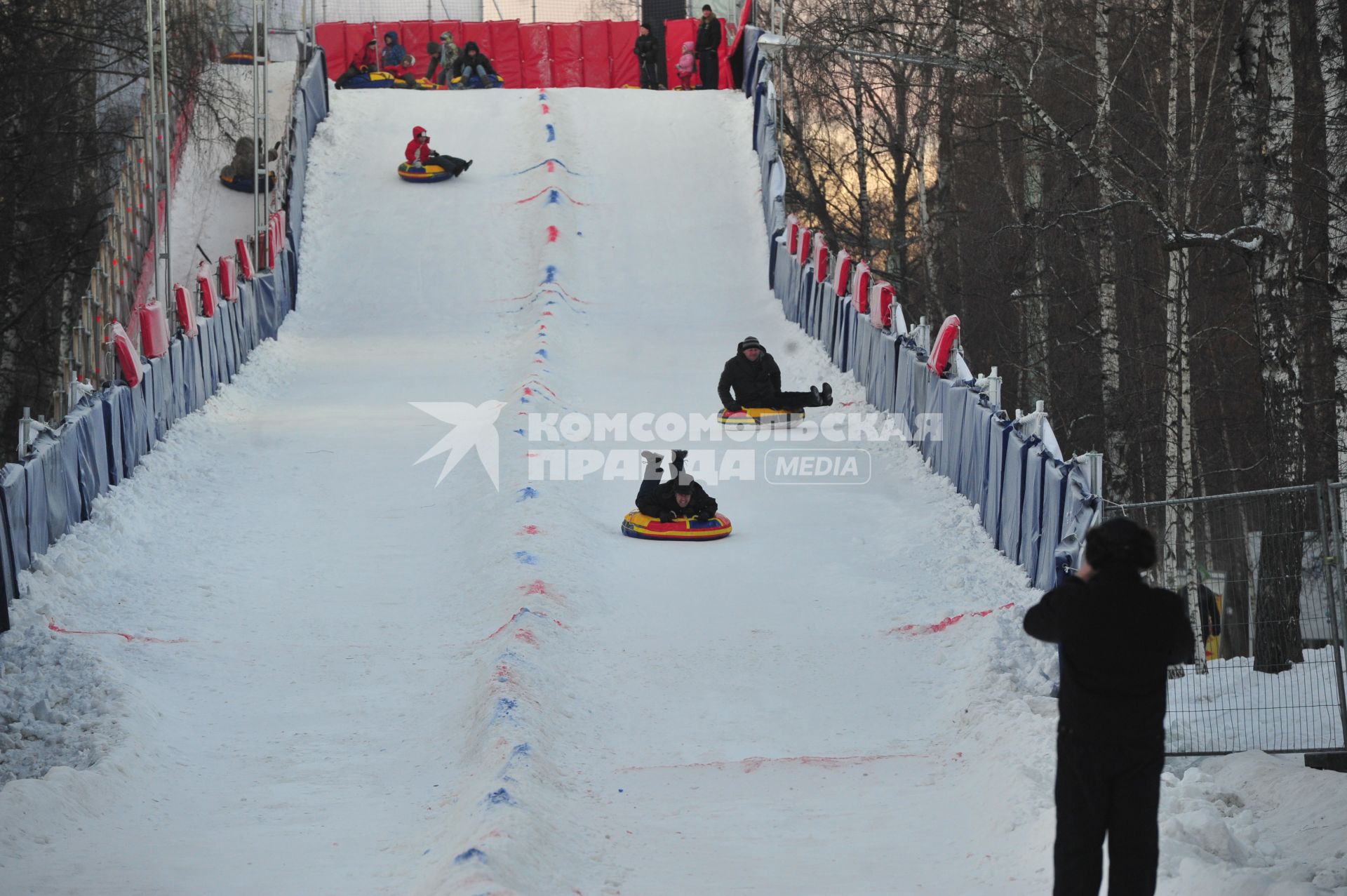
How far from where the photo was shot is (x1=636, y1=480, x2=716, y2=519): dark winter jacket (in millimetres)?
10766

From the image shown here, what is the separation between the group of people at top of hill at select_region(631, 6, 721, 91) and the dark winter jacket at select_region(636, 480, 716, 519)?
16.9 metres

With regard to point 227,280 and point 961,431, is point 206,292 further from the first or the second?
point 961,431

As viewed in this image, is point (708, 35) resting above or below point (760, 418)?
above

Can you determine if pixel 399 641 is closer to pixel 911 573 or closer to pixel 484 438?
pixel 911 573

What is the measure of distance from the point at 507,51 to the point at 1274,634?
86.4ft

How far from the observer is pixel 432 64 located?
29.1 m

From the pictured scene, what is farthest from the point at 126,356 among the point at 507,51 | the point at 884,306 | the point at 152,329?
the point at 507,51

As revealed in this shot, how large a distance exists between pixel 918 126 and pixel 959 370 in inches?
612

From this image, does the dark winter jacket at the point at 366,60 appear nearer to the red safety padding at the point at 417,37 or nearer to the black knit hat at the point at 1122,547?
the red safety padding at the point at 417,37

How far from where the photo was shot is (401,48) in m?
29.0

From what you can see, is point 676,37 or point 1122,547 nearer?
point 1122,547

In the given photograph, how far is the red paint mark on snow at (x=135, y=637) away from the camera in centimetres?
841

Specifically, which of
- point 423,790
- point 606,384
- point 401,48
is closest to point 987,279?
point 401,48

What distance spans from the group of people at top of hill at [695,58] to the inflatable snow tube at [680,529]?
16.9 m
